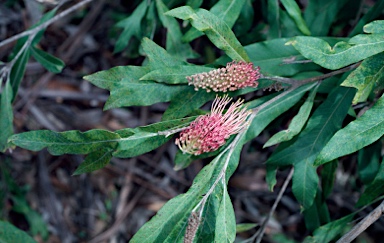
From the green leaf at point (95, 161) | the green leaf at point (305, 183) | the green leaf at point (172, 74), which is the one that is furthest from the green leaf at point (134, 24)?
the green leaf at point (305, 183)

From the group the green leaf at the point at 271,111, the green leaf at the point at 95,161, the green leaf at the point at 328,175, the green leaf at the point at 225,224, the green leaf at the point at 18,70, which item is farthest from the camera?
the green leaf at the point at 18,70

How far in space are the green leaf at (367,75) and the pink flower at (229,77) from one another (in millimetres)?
228

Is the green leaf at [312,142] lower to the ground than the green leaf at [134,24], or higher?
lower

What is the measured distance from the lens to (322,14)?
1605 mm

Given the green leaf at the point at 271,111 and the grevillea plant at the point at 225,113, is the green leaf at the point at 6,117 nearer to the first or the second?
the grevillea plant at the point at 225,113

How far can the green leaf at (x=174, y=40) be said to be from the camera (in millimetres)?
1499

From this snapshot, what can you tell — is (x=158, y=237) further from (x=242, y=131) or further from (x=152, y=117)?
(x=152, y=117)

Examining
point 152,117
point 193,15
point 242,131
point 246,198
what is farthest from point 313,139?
point 152,117

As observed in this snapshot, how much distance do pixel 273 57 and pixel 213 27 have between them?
0.36m

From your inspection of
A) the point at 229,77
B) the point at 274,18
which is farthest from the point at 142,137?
the point at 274,18

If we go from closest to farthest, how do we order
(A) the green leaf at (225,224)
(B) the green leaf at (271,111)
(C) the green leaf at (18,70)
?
1. (A) the green leaf at (225,224)
2. (B) the green leaf at (271,111)
3. (C) the green leaf at (18,70)

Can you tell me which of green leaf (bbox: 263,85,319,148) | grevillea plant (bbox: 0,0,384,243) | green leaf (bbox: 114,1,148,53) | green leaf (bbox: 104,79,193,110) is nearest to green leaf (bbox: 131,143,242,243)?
grevillea plant (bbox: 0,0,384,243)

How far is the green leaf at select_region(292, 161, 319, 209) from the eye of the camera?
1311 millimetres

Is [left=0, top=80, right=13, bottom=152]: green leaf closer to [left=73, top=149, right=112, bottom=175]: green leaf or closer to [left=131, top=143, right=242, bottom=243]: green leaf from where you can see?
[left=73, top=149, right=112, bottom=175]: green leaf
